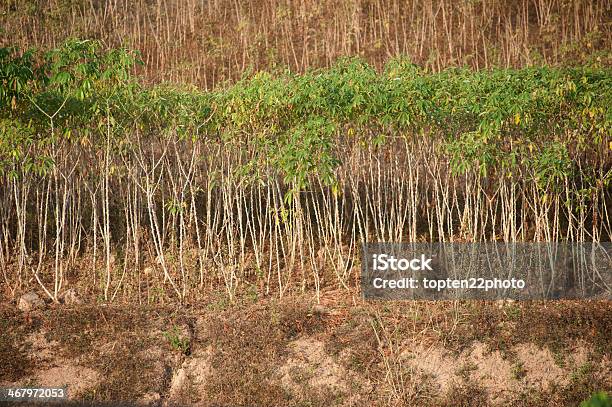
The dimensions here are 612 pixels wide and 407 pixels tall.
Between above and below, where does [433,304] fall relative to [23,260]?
below

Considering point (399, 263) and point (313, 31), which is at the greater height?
point (313, 31)

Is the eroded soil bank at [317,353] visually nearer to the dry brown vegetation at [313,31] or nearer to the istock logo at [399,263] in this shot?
the istock logo at [399,263]

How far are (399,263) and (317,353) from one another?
1.43 meters

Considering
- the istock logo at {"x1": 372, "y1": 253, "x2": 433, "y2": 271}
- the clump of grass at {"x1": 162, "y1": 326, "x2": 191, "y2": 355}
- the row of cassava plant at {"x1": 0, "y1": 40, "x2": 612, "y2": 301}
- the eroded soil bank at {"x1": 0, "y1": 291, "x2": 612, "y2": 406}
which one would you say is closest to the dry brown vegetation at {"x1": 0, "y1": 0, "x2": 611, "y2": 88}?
the row of cassava plant at {"x1": 0, "y1": 40, "x2": 612, "y2": 301}

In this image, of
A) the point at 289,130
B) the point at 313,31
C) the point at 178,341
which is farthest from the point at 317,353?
the point at 313,31

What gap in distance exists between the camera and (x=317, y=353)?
6.26 meters

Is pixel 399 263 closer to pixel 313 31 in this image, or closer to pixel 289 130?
pixel 289 130

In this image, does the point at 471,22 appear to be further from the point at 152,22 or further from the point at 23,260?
the point at 23,260

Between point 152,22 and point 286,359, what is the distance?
30.1ft

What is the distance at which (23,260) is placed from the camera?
7516mm

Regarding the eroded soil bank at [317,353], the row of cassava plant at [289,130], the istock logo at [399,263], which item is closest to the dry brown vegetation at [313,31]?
the row of cassava plant at [289,130]

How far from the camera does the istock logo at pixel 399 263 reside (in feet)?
23.7

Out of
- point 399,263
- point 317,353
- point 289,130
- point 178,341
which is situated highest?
point 289,130

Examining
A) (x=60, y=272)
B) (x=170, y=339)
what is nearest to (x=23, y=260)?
(x=60, y=272)
